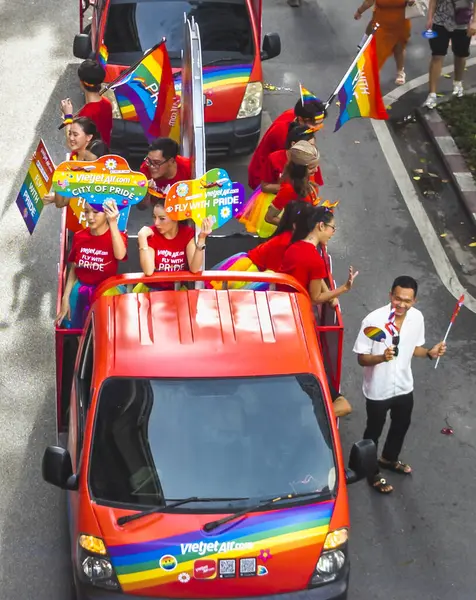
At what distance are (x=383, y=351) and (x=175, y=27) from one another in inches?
250

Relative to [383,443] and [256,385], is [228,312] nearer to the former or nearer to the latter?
[256,385]

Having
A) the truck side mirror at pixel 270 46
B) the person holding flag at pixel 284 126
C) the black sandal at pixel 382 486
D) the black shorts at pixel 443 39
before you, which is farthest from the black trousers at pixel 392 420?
the black shorts at pixel 443 39

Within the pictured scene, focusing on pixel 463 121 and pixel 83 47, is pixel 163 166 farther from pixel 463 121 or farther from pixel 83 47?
pixel 463 121

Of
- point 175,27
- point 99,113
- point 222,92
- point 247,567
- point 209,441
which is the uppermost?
point 175,27

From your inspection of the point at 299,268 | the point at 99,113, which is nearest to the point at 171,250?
the point at 299,268

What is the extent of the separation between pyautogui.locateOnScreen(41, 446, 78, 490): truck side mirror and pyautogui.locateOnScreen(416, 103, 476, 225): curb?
22.8 ft

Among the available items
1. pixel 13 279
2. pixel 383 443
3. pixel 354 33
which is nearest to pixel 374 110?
pixel 383 443

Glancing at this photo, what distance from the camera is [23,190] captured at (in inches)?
372

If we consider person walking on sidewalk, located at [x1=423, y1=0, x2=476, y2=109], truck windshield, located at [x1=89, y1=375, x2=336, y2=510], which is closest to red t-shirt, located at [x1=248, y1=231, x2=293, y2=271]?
truck windshield, located at [x1=89, y1=375, x2=336, y2=510]

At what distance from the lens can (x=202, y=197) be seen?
8.16 m

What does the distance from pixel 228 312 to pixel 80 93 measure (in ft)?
27.1

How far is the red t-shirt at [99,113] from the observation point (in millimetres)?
11062

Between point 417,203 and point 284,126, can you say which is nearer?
point 284,126

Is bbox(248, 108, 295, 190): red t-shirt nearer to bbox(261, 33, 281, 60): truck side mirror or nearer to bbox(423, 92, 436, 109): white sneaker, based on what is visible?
bbox(261, 33, 281, 60): truck side mirror
